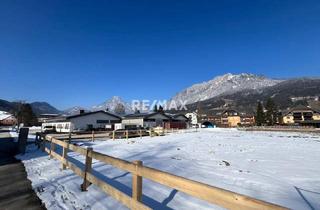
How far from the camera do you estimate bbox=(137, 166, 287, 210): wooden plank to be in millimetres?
2852

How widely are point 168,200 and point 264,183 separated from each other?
153 inches

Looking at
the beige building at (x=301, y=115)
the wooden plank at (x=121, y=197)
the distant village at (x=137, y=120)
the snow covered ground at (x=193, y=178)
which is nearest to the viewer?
the wooden plank at (x=121, y=197)

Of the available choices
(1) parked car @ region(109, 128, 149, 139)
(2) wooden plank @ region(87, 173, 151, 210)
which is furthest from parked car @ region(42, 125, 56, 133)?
(2) wooden plank @ region(87, 173, 151, 210)

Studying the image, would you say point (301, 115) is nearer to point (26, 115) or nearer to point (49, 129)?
point (49, 129)

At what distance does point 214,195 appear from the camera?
3328 mm

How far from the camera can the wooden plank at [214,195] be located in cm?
285

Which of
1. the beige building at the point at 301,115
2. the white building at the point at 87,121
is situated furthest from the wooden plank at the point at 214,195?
the beige building at the point at 301,115

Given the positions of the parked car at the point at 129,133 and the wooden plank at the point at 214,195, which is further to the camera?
the parked car at the point at 129,133

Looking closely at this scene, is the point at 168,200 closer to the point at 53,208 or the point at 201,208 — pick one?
the point at 201,208

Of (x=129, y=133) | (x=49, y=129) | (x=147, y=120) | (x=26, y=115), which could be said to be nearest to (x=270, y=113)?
(x=147, y=120)

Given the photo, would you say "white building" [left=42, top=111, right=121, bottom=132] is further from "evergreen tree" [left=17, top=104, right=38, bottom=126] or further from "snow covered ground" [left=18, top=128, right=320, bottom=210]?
"snow covered ground" [left=18, top=128, right=320, bottom=210]

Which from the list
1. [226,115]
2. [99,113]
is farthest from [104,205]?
[226,115]

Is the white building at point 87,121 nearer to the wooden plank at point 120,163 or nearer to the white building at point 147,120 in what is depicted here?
the white building at point 147,120

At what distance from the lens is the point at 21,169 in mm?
11570
